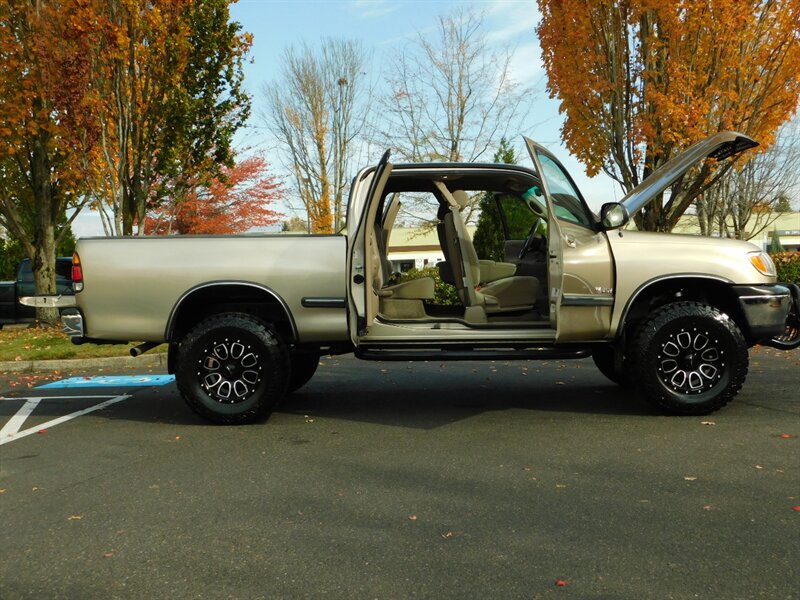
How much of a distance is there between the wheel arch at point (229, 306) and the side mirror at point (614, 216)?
2572 mm

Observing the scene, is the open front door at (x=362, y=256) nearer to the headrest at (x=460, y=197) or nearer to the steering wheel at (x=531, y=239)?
the headrest at (x=460, y=197)

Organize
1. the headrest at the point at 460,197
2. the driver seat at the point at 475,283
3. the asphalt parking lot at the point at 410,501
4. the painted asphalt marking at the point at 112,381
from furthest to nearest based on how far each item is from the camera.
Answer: the painted asphalt marking at the point at 112,381
the headrest at the point at 460,197
the driver seat at the point at 475,283
the asphalt parking lot at the point at 410,501

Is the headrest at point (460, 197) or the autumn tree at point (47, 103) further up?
the autumn tree at point (47, 103)

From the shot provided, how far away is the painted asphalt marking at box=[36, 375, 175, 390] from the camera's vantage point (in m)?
8.66

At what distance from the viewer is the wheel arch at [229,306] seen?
6000 millimetres

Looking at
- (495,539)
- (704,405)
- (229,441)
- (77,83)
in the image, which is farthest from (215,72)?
(495,539)

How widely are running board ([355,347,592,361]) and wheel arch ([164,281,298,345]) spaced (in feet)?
2.26

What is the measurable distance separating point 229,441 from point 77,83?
10.9 meters

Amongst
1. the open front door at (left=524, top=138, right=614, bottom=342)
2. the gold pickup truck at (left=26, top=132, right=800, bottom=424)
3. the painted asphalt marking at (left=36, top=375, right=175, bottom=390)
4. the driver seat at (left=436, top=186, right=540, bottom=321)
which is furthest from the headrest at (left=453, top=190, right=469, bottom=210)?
the painted asphalt marking at (left=36, top=375, right=175, bottom=390)

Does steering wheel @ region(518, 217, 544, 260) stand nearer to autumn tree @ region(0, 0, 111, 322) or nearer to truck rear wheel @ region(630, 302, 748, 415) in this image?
truck rear wheel @ region(630, 302, 748, 415)

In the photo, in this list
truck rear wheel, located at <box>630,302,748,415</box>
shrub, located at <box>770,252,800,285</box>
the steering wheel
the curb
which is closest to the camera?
truck rear wheel, located at <box>630,302,748,415</box>

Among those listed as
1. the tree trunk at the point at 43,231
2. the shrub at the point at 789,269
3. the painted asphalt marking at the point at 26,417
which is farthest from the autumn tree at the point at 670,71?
the tree trunk at the point at 43,231

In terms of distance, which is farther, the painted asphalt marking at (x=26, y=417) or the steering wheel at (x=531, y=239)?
the steering wheel at (x=531, y=239)

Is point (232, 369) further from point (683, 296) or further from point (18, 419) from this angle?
point (683, 296)
